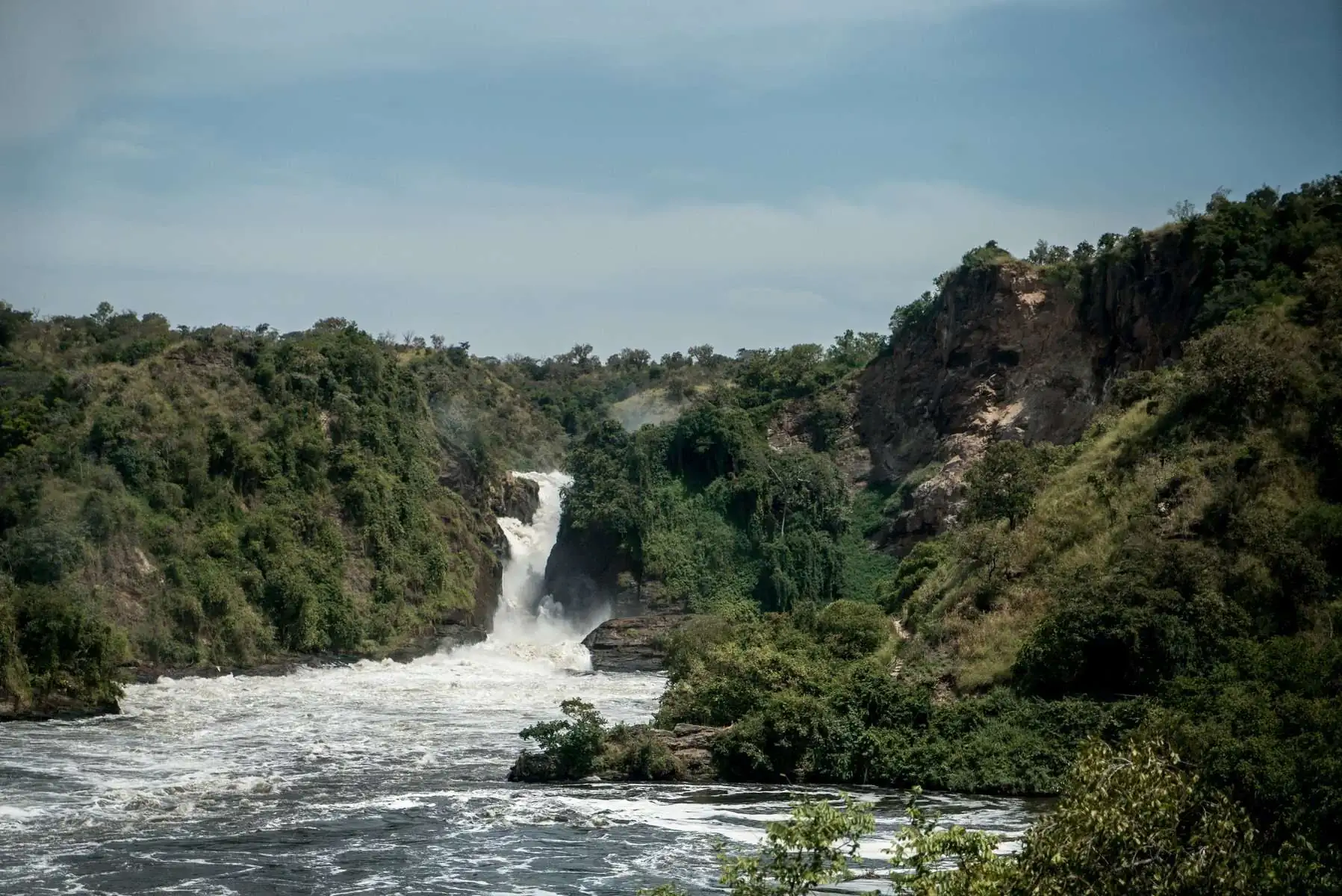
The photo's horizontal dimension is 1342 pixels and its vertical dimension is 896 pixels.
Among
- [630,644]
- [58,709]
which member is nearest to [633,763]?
[58,709]

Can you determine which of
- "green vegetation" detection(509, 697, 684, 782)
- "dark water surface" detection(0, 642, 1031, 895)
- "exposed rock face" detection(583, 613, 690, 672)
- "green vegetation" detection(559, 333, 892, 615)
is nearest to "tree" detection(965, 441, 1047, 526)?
"dark water surface" detection(0, 642, 1031, 895)

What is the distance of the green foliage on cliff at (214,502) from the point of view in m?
53.4

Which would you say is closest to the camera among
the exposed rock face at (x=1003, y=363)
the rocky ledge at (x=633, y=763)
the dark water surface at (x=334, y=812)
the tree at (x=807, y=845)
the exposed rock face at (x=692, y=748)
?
the tree at (x=807, y=845)

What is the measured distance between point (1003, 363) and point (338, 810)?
52.9 meters

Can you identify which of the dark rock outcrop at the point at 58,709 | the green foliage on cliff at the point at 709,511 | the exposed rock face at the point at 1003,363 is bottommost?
the dark rock outcrop at the point at 58,709

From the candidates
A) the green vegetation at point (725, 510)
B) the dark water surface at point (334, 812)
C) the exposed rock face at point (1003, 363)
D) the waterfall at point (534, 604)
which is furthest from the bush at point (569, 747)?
the green vegetation at point (725, 510)

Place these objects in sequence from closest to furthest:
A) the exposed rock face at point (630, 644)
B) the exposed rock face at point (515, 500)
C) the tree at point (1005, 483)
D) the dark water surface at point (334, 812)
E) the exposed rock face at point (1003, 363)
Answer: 1. the dark water surface at point (334, 812)
2. the tree at point (1005, 483)
3. the exposed rock face at point (1003, 363)
4. the exposed rock face at point (630, 644)
5. the exposed rock face at point (515, 500)

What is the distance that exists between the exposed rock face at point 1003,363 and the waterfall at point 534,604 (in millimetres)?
16791

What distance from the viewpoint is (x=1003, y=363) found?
7544 cm

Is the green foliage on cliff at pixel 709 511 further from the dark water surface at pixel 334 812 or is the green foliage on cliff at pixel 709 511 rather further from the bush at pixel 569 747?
the bush at pixel 569 747

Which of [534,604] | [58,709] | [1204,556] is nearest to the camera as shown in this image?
[1204,556]

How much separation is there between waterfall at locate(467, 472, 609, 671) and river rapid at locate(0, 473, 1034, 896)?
2234 cm

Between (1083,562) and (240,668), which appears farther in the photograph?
(240,668)

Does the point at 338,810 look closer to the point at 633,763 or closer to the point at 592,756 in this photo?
the point at 592,756
